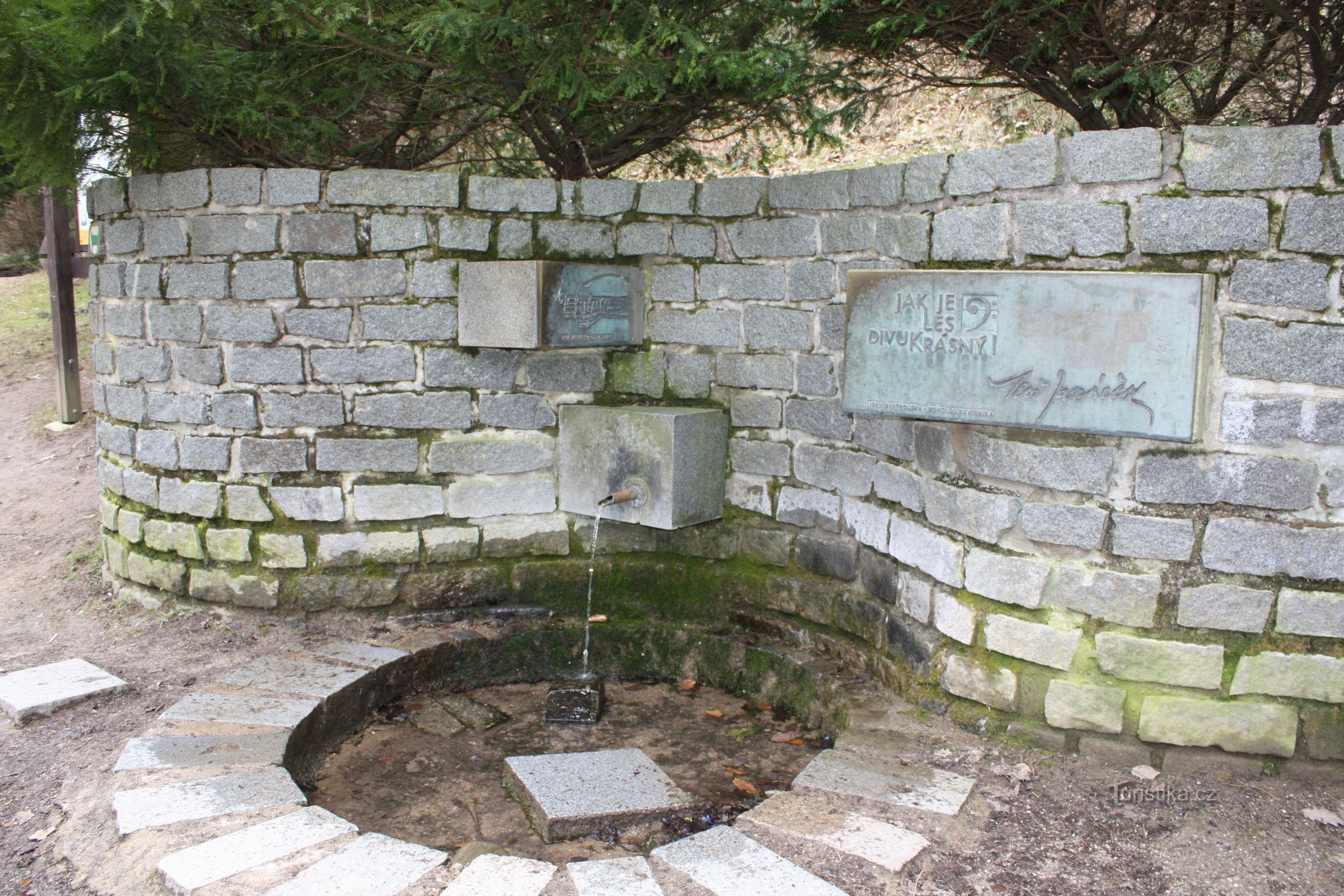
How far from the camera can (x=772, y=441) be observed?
486 centimetres

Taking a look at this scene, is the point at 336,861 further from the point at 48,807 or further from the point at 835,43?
the point at 835,43

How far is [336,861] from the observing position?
110 inches

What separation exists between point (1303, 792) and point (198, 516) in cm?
496

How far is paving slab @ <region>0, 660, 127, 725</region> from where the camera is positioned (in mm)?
3949

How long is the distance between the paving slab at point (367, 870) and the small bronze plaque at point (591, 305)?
98.1 inches

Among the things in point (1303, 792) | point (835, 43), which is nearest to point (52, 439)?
point (835, 43)

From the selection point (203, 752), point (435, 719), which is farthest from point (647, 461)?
point (203, 752)

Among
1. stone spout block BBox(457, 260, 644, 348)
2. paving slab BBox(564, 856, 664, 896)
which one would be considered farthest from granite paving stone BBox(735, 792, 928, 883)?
stone spout block BBox(457, 260, 644, 348)

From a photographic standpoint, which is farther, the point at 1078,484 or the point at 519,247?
the point at 519,247

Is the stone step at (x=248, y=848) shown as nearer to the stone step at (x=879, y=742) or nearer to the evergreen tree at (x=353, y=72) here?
the stone step at (x=879, y=742)

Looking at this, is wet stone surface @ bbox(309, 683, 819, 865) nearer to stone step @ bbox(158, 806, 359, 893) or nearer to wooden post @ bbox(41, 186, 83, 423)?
stone step @ bbox(158, 806, 359, 893)

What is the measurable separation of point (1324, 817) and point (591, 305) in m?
3.61

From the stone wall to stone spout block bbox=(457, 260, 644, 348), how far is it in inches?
5.2
